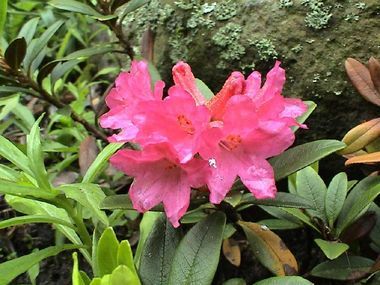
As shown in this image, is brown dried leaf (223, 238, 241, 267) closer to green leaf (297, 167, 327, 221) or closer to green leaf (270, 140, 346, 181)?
green leaf (297, 167, 327, 221)

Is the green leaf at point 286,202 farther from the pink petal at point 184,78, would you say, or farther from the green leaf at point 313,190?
the pink petal at point 184,78

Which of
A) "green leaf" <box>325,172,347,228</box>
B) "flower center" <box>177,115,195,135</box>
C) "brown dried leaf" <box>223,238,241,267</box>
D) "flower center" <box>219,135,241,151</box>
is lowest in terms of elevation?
"brown dried leaf" <box>223,238,241,267</box>

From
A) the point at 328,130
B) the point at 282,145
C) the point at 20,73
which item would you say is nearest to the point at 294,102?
the point at 282,145

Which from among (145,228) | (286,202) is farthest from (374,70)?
(145,228)

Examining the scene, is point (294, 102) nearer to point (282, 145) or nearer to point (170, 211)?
point (282, 145)

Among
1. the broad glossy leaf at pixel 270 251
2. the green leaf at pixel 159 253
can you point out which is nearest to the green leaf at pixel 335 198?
the broad glossy leaf at pixel 270 251

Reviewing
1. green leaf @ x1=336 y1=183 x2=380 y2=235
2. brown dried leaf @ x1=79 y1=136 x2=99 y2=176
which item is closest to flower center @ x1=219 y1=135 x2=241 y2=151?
green leaf @ x1=336 y1=183 x2=380 y2=235
